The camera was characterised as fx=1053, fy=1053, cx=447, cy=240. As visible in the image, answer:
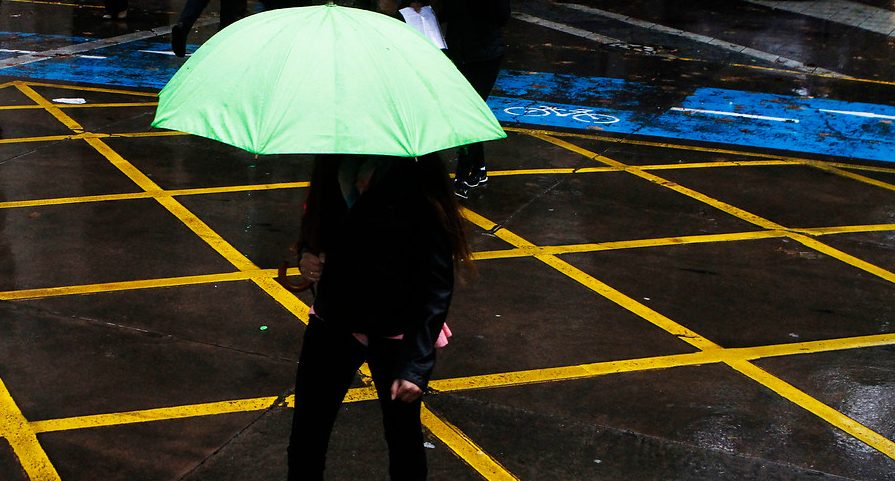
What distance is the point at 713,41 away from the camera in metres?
16.0

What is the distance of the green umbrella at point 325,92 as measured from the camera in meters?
3.03

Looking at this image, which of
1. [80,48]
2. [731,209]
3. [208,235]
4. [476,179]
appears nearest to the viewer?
[208,235]

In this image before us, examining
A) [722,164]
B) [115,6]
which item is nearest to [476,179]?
[722,164]

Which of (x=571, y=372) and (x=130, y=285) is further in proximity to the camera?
(x=130, y=285)

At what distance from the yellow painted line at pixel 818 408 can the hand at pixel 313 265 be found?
9.71 feet

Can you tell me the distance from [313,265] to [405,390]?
0.53m

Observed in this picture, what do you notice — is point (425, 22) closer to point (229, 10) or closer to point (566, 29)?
point (229, 10)

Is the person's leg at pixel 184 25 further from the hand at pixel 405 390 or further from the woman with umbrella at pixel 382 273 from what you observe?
the hand at pixel 405 390

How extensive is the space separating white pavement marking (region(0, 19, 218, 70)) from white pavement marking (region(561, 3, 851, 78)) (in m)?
6.75

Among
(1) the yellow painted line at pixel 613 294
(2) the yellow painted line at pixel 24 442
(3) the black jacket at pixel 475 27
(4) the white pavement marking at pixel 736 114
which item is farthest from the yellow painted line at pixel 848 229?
(2) the yellow painted line at pixel 24 442

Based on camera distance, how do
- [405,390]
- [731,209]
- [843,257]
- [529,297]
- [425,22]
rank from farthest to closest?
[731,209], [843,257], [425,22], [529,297], [405,390]

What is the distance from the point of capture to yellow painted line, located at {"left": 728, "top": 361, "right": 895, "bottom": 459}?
4998 mm

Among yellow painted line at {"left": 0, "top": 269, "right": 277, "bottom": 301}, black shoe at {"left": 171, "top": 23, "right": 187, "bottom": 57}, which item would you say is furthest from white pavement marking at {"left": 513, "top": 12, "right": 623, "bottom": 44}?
yellow painted line at {"left": 0, "top": 269, "right": 277, "bottom": 301}

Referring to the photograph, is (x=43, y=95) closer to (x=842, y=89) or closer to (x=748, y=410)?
(x=748, y=410)
